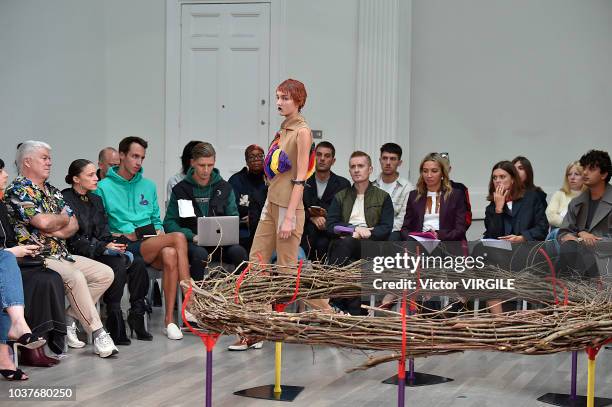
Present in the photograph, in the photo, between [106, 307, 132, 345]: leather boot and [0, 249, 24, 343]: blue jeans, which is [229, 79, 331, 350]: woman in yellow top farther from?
[0, 249, 24, 343]: blue jeans

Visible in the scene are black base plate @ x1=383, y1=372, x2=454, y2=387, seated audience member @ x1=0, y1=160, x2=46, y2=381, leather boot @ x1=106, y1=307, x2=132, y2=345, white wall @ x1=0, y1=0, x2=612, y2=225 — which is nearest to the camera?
seated audience member @ x1=0, y1=160, x2=46, y2=381

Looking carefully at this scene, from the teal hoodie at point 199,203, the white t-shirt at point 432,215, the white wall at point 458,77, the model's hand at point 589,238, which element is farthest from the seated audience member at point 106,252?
the white wall at point 458,77

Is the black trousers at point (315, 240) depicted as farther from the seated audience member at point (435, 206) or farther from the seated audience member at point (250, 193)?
the seated audience member at point (435, 206)

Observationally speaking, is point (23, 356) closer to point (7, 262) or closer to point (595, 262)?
point (7, 262)

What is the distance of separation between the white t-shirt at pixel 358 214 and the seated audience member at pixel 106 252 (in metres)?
1.60

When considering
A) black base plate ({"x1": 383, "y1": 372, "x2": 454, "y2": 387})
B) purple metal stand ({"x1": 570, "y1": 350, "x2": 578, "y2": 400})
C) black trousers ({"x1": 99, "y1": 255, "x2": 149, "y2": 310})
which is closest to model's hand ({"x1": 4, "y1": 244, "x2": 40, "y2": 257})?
black trousers ({"x1": 99, "y1": 255, "x2": 149, "y2": 310})

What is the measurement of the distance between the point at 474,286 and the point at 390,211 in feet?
9.94

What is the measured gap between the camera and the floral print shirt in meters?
5.82

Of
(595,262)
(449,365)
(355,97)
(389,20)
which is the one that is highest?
(389,20)

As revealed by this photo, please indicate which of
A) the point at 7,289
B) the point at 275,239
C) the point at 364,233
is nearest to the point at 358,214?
the point at 364,233

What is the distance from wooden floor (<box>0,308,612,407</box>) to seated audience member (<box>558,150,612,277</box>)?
688 mm

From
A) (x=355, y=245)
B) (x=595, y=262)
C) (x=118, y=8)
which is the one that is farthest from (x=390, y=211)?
(x=118, y=8)

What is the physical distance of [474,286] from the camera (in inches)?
173

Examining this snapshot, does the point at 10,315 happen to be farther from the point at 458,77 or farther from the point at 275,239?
the point at 458,77
